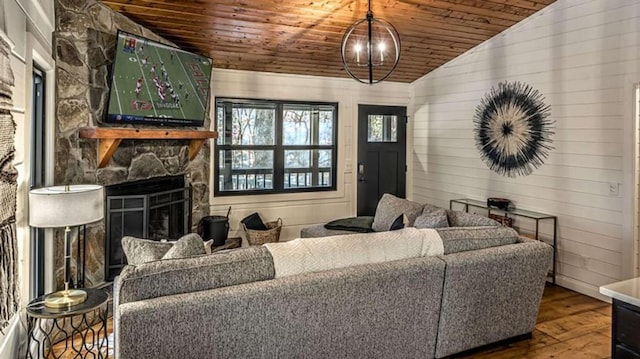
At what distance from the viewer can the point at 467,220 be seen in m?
3.69

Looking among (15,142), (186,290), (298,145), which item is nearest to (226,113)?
(298,145)

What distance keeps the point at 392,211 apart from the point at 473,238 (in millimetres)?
1733

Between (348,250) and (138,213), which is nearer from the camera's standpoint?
(348,250)

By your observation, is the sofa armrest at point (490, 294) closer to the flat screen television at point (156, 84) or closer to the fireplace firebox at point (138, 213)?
the fireplace firebox at point (138, 213)

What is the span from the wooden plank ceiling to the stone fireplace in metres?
0.25

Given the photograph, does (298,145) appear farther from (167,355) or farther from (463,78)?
(167,355)

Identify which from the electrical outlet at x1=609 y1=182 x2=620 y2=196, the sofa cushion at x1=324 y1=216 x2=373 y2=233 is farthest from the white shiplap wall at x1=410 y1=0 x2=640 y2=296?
the sofa cushion at x1=324 y1=216 x2=373 y2=233

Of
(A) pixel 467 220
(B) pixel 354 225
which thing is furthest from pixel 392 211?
(A) pixel 467 220

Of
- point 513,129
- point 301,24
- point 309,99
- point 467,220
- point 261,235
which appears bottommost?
point 261,235

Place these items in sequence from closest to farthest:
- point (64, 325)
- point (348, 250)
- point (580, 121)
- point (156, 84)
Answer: point (348, 250), point (64, 325), point (156, 84), point (580, 121)

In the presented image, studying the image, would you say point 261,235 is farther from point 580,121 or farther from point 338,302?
point 580,121

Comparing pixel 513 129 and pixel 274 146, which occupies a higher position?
pixel 513 129

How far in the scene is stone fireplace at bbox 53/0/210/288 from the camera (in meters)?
3.35

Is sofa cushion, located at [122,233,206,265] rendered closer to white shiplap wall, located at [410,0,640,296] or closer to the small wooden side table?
the small wooden side table
